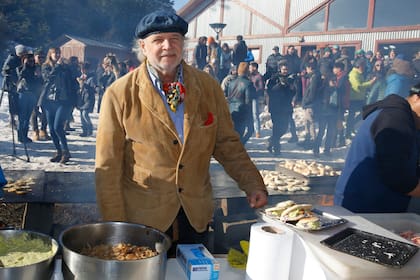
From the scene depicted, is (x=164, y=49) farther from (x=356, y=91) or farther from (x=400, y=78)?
(x=400, y=78)

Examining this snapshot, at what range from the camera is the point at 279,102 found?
492 cm

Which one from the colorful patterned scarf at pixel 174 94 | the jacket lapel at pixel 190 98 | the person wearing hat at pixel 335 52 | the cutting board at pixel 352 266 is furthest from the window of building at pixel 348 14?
the cutting board at pixel 352 266

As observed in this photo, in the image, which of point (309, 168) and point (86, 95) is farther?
point (309, 168)

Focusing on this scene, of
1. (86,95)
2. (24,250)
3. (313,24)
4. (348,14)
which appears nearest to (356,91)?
(348,14)

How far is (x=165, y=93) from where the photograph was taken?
198 centimetres

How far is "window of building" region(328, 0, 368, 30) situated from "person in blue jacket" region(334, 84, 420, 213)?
2.67 metres

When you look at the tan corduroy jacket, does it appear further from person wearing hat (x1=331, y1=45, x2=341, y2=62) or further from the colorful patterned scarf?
person wearing hat (x1=331, y1=45, x2=341, y2=62)

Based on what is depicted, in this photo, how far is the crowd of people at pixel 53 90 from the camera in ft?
12.1

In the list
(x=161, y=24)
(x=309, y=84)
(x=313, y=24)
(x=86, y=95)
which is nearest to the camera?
(x=161, y=24)

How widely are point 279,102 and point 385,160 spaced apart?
2.89m

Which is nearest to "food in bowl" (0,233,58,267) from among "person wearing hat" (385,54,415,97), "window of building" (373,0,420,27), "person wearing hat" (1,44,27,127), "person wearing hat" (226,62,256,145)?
"person wearing hat" (1,44,27,127)

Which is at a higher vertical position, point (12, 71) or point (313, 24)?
point (313, 24)

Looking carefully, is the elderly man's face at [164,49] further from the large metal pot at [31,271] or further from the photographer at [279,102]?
the photographer at [279,102]

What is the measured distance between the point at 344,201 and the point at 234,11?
8.84 ft
